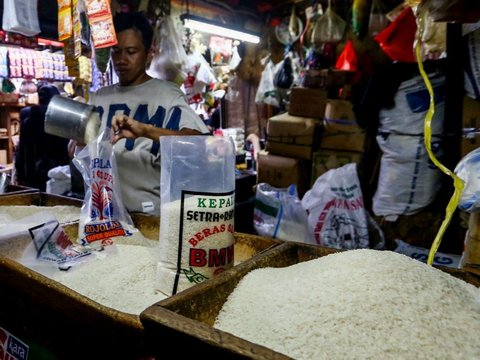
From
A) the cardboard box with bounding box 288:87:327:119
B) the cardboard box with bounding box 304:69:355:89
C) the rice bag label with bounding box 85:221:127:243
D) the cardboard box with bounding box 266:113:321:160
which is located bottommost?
the rice bag label with bounding box 85:221:127:243

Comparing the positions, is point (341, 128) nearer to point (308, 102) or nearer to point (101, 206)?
point (308, 102)

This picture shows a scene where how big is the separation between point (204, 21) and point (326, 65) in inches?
56.1

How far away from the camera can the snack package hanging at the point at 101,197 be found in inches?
46.1

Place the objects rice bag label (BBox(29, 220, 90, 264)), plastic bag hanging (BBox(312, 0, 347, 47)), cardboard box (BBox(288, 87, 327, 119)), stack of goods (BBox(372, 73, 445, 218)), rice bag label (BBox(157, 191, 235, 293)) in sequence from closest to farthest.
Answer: rice bag label (BBox(157, 191, 235, 293)) → rice bag label (BBox(29, 220, 90, 264)) → stack of goods (BBox(372, 73, 445, 218)) → cardboard box (BBox(288, 87, 327, 119)) → plastic bag hanging (BBox(312, 0, 347, 47))

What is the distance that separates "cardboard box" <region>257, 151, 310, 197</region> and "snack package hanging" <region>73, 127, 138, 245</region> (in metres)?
2.07

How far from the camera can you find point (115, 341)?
0.72 m

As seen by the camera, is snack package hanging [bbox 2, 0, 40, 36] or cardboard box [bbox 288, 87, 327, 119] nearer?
snack package hanging [bbox 2, 0, 40, 36]

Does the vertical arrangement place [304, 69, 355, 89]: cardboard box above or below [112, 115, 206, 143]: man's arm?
above

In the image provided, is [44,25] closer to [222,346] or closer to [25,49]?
[25,49]

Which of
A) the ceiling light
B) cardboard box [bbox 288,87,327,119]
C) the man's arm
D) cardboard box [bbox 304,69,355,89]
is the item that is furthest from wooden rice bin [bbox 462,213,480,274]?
the ceiling light

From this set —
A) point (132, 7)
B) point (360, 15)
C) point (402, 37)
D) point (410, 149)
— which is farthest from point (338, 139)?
point (132, 7)

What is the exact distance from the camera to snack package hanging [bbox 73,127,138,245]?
3.84 ft

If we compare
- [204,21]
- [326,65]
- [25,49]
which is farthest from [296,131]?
[25,49]

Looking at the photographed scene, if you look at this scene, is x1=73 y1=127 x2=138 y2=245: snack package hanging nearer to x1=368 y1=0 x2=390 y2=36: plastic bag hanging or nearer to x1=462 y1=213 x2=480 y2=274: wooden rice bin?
x1=462 y1=213 x2=480 y2=274: wooden rice bin
